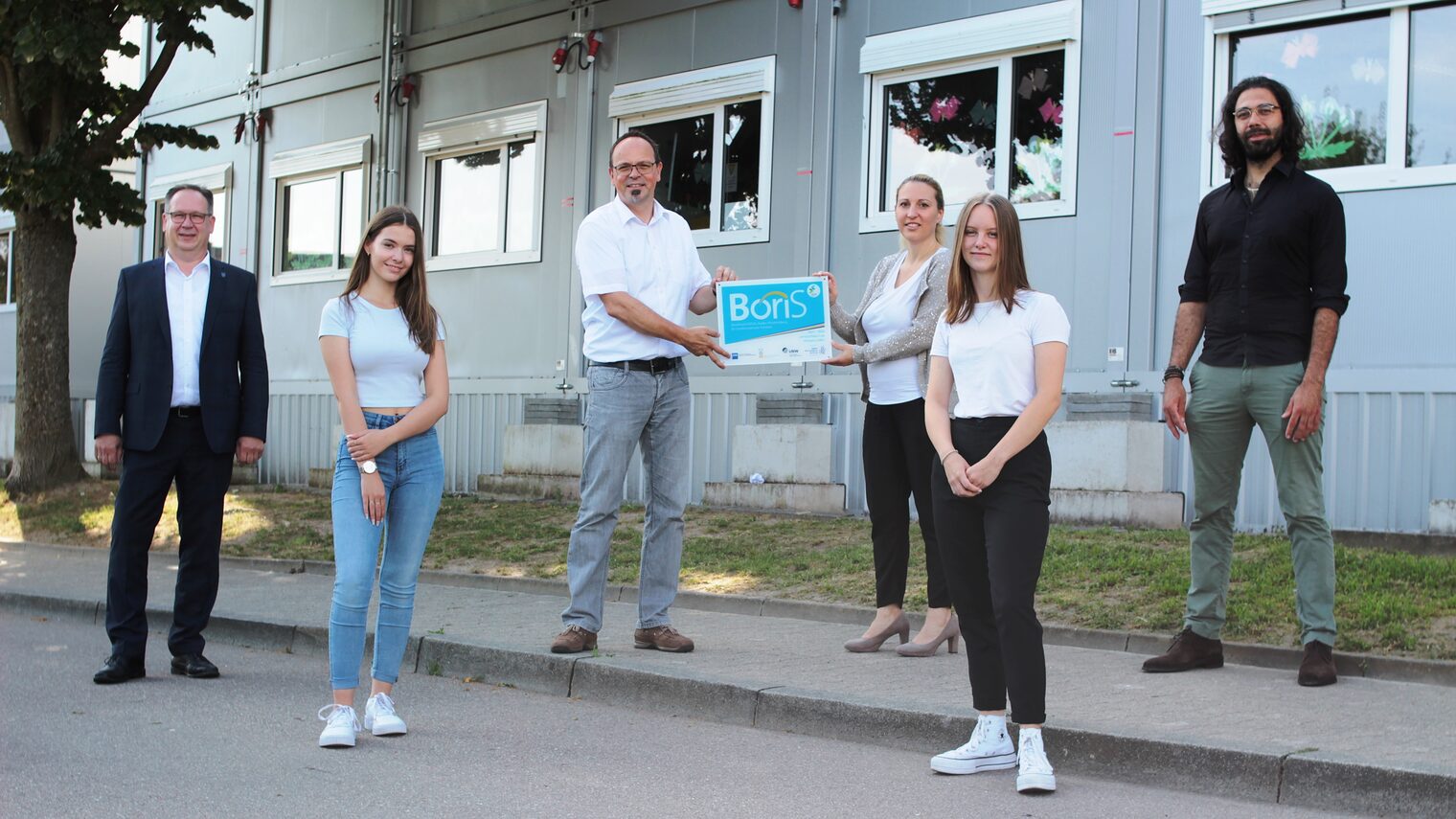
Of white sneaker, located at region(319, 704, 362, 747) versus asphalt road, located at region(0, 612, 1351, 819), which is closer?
asphalt road, located at region(0, 612, 1351, 819)

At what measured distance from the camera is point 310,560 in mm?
11773

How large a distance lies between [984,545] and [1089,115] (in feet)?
25.1

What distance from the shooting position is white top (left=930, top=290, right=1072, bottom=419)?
Result: 492cm

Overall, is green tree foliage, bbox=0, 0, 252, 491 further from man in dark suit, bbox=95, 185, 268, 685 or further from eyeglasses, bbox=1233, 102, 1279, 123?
eyeglasses, bbox=1233, 102, 1279, 123

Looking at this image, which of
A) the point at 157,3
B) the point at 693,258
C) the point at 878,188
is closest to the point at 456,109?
the point at 157,3

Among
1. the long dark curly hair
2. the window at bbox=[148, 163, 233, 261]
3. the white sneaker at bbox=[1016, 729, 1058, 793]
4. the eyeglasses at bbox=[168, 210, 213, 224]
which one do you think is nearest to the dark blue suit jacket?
the eyeglasses at bbox=[168, 210, 213, 224]

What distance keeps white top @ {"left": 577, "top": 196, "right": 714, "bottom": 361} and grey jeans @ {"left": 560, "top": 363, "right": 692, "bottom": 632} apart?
0.12 metres

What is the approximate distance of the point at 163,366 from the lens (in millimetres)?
6879

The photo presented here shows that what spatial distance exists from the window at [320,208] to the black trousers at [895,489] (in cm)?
1297

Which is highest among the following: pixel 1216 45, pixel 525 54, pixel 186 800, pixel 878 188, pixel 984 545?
pixel 525 54

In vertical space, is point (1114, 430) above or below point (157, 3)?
below

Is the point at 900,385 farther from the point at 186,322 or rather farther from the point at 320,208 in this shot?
the point at 320,208

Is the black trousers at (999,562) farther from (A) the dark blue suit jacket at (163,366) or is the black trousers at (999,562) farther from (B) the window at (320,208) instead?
(B) the window at (320,208)

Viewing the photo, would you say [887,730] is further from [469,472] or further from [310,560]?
[469,472]
